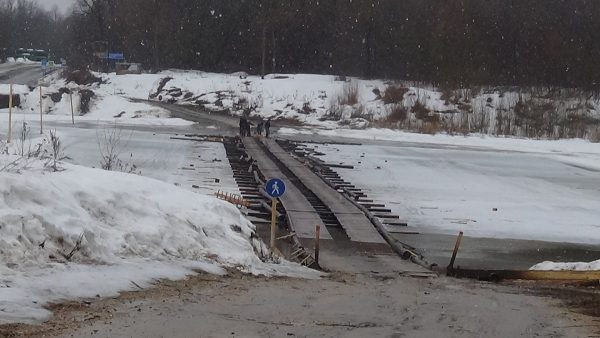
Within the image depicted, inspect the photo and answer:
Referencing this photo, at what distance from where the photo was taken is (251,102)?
6034 centimetres

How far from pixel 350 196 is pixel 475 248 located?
17.7 feet

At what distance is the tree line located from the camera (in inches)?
2409

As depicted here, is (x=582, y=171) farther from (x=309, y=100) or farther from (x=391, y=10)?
(x=391, y=10)

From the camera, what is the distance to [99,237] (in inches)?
330

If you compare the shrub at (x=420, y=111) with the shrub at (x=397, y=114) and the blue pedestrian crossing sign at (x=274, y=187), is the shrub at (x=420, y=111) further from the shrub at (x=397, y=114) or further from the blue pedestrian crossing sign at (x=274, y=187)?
the blue pedestrian crossing sign at (x=274, y=187)

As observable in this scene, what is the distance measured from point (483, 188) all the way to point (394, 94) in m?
34.5

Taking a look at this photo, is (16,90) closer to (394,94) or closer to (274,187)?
(394,94)

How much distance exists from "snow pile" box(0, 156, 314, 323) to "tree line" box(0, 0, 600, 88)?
50897 mm

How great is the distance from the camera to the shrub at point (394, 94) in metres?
57.5

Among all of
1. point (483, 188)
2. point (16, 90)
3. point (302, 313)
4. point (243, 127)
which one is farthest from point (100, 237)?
point (16, 90)

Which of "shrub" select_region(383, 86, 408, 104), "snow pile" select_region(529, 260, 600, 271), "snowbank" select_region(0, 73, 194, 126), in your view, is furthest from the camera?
"shrub" select_region(383, 86, 408, 104)

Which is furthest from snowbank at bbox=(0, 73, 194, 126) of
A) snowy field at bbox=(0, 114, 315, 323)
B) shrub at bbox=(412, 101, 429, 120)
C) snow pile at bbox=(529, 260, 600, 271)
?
snowy field at bbox=(0, 114, 315, 323)

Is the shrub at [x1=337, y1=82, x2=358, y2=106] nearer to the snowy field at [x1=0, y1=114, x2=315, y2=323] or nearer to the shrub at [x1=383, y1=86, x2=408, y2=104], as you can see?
the shrub at [x1=383, y1=86, x2=408, y2=104]

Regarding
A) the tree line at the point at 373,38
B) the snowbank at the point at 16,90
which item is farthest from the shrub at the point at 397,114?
the snowbank at the point at 16,90
